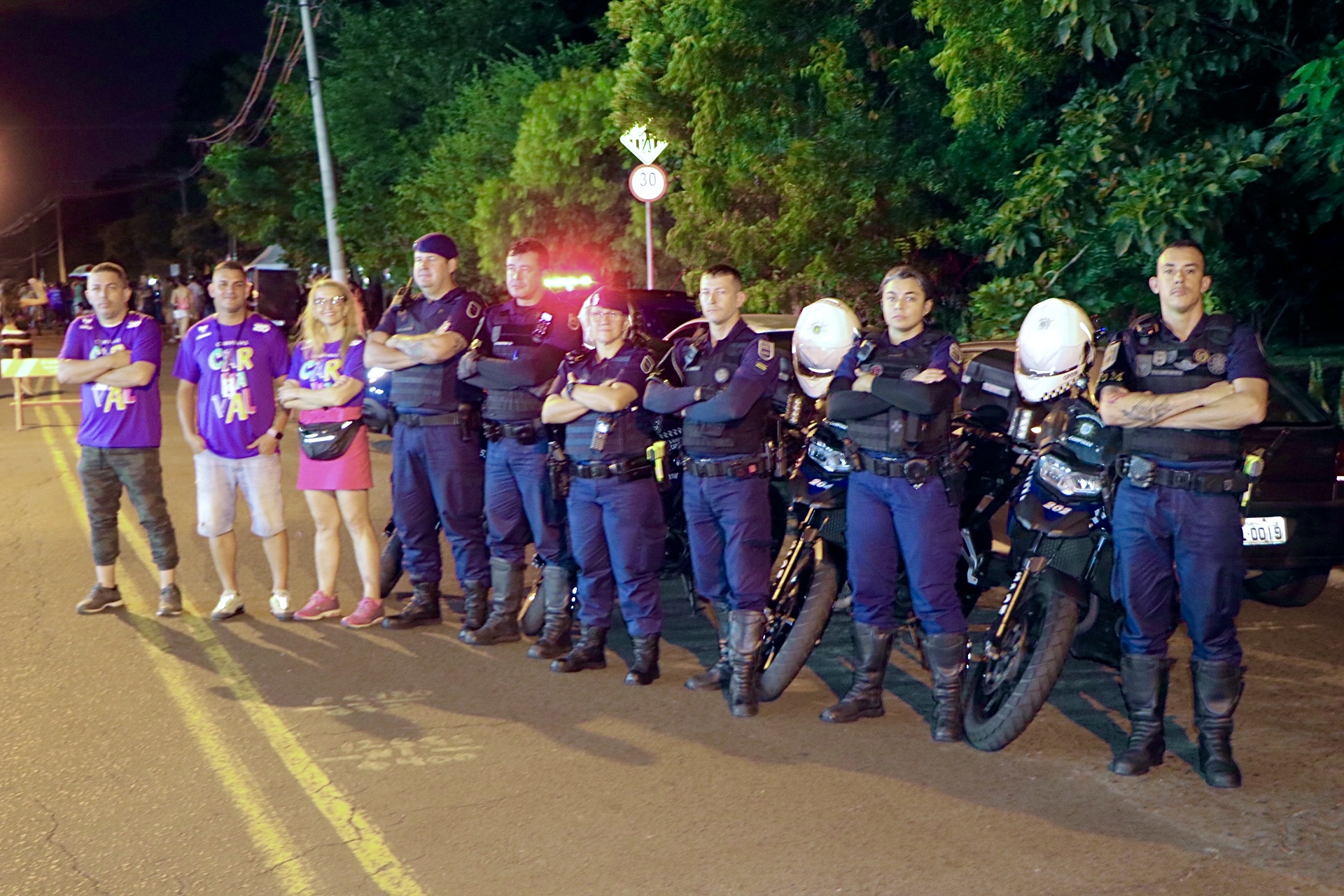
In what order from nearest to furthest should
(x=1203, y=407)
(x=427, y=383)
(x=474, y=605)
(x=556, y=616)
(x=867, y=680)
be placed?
(x=1203, y=407) < (x=867, y=680) < (x=556, y=616) < (x=427, y=383) < (x=474, y=605)

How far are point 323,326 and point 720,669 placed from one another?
9.80 ft

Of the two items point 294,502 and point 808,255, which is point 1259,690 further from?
point 808,255

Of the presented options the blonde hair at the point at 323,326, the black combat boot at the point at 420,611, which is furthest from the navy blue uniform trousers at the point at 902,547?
the blonde hair at the point at 323,326

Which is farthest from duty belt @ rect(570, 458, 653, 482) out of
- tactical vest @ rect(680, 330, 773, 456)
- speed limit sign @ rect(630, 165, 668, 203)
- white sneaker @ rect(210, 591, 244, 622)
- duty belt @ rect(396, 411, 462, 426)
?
speed limit sign @ rect(630, 165, 668, 203)

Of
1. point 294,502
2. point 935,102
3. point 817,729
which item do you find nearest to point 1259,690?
point 817,729

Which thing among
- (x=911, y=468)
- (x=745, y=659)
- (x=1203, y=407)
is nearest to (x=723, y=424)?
(x=911, y=468)

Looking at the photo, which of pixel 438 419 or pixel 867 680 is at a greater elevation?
pixel 438 419

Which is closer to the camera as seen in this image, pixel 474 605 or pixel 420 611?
pixel 474 605

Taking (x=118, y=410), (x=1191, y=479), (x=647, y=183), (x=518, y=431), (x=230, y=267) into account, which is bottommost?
(x=1191, y=479)

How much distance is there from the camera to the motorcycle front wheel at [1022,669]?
5301 mm

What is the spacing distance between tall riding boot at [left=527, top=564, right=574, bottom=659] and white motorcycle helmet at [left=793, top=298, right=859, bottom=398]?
1.61 metres

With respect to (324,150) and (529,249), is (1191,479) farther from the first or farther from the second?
(324,150)

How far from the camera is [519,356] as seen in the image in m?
7.01

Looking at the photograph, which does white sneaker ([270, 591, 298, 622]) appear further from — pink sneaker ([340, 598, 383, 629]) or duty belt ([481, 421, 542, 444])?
duty belt ([481, 421, 542, 444])
